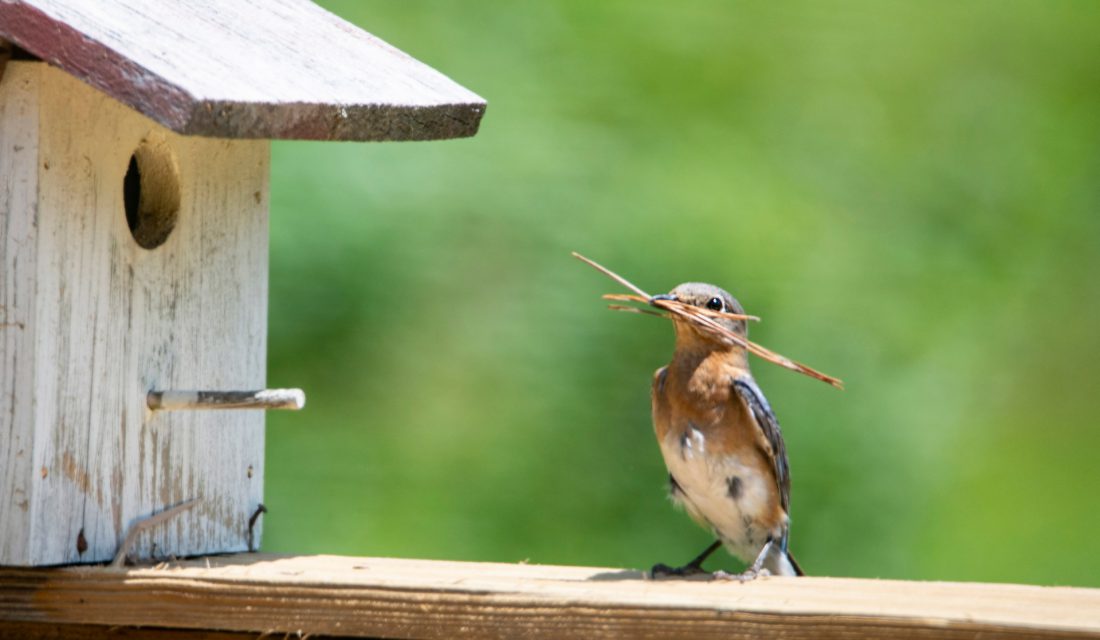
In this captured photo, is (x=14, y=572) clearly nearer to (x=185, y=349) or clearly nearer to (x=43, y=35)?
(x=185, y=349)

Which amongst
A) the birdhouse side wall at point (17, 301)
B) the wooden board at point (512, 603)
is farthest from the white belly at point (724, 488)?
the birdhouse side wall at point (17, 301)

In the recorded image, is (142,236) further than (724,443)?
No

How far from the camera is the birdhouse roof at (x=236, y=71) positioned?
2.86m

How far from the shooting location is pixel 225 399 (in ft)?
10.7

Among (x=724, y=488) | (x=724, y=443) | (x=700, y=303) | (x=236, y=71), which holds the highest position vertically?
(x=236, y=71)

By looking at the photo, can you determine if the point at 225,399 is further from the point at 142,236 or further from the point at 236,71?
the point at 236,71

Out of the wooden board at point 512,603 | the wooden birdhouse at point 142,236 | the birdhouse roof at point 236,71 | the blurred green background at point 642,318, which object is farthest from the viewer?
the blurred green background at point 642,318

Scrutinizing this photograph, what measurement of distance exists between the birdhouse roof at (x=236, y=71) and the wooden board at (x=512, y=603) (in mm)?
876

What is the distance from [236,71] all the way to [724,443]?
5.19ft

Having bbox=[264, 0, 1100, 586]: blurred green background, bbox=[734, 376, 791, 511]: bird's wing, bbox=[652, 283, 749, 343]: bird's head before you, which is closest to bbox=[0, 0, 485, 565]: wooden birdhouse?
bbox=[652, 283, 749, 343]: bird's head

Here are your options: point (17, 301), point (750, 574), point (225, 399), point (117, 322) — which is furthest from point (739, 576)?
point (17, 301)

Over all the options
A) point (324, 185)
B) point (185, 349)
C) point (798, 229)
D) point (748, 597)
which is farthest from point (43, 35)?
point (798, 229)

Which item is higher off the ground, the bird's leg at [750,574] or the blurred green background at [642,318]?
the blurred green background at [642,318]

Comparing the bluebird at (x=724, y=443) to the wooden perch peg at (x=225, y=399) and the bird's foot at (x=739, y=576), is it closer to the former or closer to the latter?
the bird's foot at (x=739, y=576)
